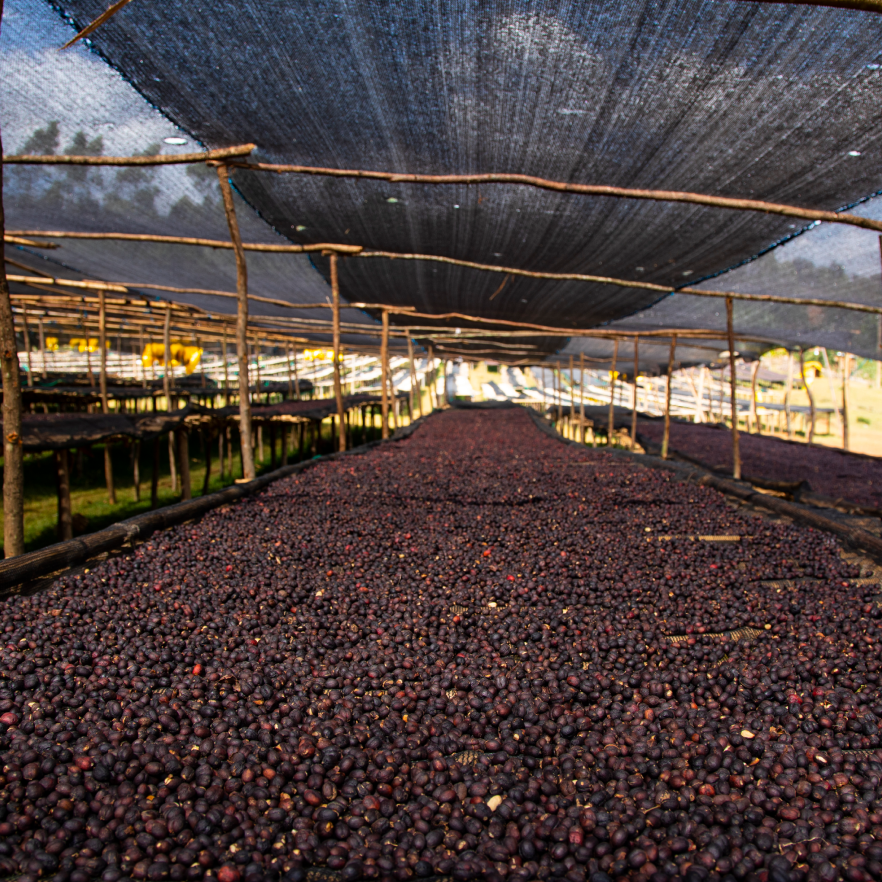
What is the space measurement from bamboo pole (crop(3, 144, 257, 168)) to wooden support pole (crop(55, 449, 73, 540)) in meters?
2.13

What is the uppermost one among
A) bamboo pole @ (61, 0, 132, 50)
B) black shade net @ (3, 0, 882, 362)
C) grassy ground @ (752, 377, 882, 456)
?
black shade net @ (3, 0, 882, 362)

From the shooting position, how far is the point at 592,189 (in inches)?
131

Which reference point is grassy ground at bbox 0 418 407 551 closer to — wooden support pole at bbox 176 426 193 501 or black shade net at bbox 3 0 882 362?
wooden support pole at bbox 176 426 193 501

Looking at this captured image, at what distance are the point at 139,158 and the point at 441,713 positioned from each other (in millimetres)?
3811

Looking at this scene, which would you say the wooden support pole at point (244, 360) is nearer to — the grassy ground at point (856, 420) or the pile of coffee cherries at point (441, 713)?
the pile of coffee cherries at point (441, 713)

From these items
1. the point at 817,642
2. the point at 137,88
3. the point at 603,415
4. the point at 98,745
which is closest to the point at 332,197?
the point at 137,88

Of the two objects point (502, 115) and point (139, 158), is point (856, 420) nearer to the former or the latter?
point (502, 115)

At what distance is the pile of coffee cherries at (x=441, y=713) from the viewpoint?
120 centimetres

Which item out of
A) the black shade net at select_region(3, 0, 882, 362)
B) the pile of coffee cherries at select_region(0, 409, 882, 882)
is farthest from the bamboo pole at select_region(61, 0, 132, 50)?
the pile of coffee cherries at select_region(0, 409, 882, 882)

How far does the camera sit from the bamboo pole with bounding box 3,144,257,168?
3.39m

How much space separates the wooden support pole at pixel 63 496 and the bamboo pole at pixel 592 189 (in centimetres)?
274

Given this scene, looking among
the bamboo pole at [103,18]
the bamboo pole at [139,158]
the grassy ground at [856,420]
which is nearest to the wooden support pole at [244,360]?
the bamboo pole at [139,158]

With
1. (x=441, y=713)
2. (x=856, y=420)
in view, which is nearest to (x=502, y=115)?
(x=441, y=713)

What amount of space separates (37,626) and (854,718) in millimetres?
2881
